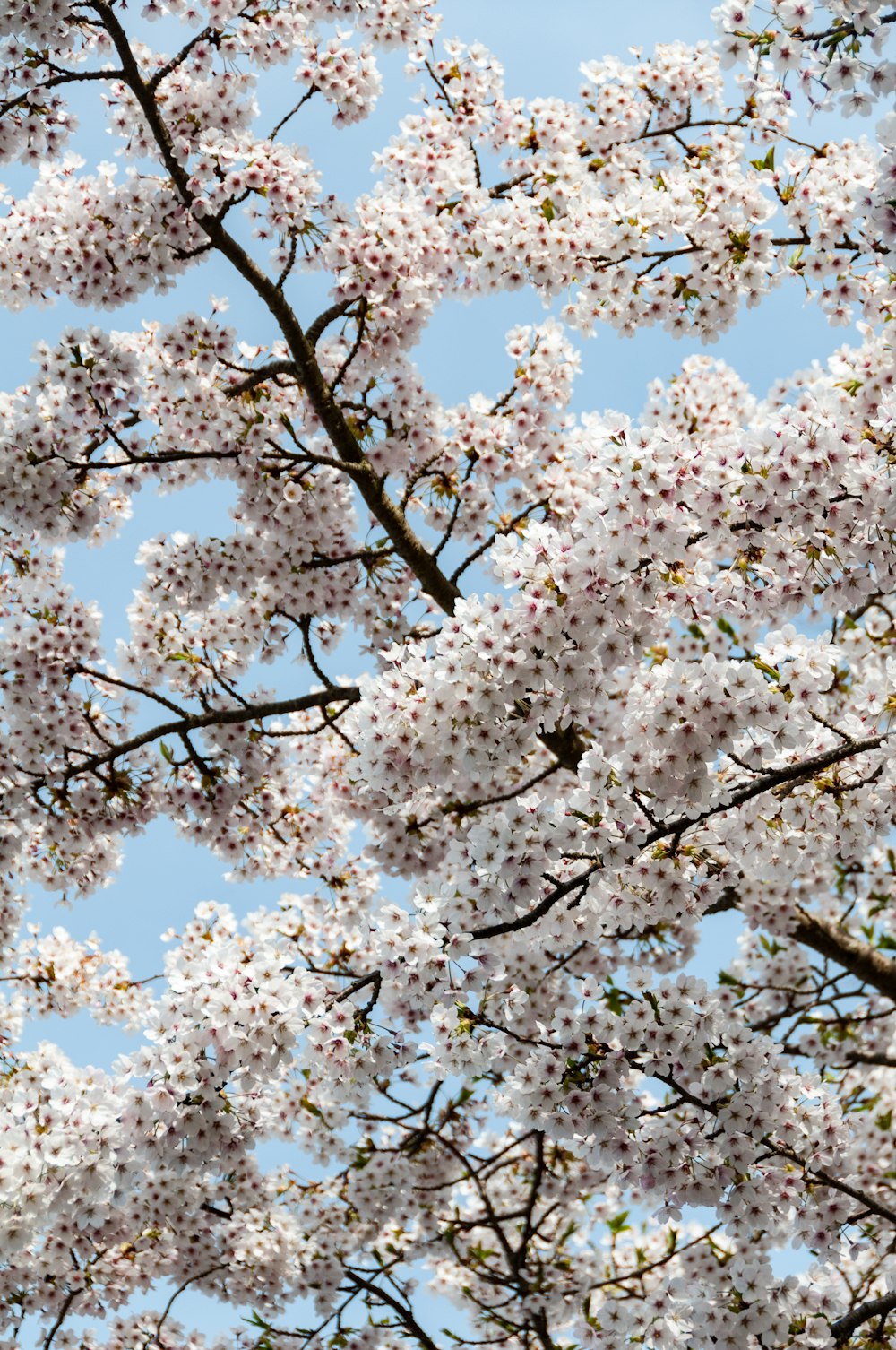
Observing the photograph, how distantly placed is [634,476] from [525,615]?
0.73m

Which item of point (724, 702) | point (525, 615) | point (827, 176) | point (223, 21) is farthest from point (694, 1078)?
point (223, 21)

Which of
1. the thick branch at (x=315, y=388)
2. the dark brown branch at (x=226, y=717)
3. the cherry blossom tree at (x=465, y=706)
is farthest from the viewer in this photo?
the dark brown branch at (x=226, y=717)

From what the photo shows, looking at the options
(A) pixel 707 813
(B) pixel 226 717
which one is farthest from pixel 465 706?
(B) pixel 226 717

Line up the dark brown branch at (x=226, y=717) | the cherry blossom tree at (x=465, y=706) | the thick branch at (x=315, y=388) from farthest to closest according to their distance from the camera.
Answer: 1. the dark brown branch at (x=226, y=717)
2. the thick branch at (x=315, y=388)
3. the cherry blossom tree at (x=465, y=706)

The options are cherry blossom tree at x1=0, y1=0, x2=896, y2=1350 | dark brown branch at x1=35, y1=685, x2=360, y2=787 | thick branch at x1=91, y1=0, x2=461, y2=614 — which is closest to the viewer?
cherry blossom tree at x1=0, y1=0, x2=896, y2=1350

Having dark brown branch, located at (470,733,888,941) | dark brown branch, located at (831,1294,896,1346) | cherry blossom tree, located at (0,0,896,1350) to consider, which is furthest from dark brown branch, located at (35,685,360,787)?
dark brown branch, located at (831,1294,896,1346)

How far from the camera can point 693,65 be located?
302 inches

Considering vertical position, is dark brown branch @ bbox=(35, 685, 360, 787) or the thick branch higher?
the thick branch

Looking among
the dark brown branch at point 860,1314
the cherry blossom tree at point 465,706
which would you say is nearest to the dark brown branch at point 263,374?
the cherry blossom tree at point 465,706

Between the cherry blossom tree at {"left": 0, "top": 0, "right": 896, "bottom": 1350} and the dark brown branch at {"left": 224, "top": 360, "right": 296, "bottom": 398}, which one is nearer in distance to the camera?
the cherry blossom tree at {"left": 0, "top": 0, "right": 896, "bottom": 1350}

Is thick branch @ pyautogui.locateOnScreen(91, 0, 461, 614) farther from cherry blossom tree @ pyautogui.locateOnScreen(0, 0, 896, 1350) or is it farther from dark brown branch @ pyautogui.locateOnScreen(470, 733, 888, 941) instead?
dark brown branch @ pyautogui.locateOnScreen(470, 733, 888, 941)

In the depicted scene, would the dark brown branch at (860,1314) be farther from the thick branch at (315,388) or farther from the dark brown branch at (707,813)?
the thick branch at (315,388)

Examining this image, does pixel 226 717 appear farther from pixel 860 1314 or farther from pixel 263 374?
pixel 860 1314

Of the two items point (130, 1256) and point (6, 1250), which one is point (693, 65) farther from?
point (130, 1256)
